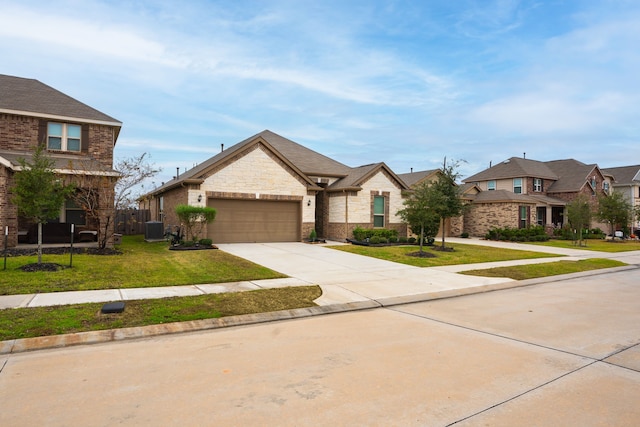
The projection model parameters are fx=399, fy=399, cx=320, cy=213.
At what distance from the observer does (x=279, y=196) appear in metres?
21.5

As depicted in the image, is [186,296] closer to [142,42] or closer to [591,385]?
[591,385]

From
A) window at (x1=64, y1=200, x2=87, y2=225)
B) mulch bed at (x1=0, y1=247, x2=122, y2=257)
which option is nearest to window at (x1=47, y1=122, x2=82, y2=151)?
window at (x1=64, y1=200, x2=87, y2=225)

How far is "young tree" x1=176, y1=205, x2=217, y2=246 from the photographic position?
17.8m

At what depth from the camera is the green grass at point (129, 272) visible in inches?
359

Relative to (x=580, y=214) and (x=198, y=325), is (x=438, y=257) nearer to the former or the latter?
(x=198, y=325)

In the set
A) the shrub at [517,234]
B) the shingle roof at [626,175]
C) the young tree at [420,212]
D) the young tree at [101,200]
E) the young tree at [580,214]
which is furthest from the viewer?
the shingle roof at [626,175]

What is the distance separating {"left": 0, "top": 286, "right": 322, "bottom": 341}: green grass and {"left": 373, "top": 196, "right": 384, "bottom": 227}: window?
1593 cm

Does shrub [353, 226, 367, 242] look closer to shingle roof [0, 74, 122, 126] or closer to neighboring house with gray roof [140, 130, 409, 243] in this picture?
neighboring house with gray roof [140, 130, 409, 243]

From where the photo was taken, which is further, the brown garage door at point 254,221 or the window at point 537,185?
the window at point 537,185

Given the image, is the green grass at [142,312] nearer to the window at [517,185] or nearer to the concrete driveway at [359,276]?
the concrete driveway at [359,276]

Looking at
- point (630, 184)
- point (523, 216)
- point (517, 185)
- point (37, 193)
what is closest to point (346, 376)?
point (37, 193)

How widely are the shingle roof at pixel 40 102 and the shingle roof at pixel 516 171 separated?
108ft

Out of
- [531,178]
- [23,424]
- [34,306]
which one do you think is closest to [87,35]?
[34,306]

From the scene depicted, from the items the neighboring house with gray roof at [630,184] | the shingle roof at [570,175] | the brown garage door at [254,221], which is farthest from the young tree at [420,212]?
the neighboring house with gray roof at [630,184]
